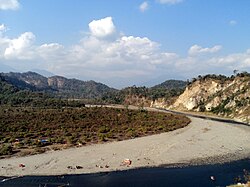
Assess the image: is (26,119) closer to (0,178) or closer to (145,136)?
(145,136)

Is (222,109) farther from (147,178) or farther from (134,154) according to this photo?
(147,178)

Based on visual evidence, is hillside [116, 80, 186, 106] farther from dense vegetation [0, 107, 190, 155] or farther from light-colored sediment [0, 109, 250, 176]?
light-colored sediment [0, 109, 250, 176]

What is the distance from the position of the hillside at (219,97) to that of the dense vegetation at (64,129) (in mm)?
27668

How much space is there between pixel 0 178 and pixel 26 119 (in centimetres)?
4867

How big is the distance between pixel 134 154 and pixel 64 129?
92.9ft

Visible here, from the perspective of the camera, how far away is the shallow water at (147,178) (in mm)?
30578

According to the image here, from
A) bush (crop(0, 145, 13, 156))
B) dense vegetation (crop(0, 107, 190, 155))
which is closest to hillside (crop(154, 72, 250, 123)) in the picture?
dense vegetation (crop(0, 107, 190, 155))

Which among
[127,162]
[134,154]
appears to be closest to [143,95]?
[134,154]

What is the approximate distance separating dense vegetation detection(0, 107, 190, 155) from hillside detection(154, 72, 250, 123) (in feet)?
90.8

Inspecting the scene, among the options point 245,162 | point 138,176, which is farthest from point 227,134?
point 138,176

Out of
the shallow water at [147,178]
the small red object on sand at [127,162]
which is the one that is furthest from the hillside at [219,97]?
the shallow water at [147,178]

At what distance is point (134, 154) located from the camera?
4338cm

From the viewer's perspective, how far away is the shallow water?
1204 inches

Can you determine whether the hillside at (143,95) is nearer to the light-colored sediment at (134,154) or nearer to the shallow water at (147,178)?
the light-colored sediment at (134,154)
